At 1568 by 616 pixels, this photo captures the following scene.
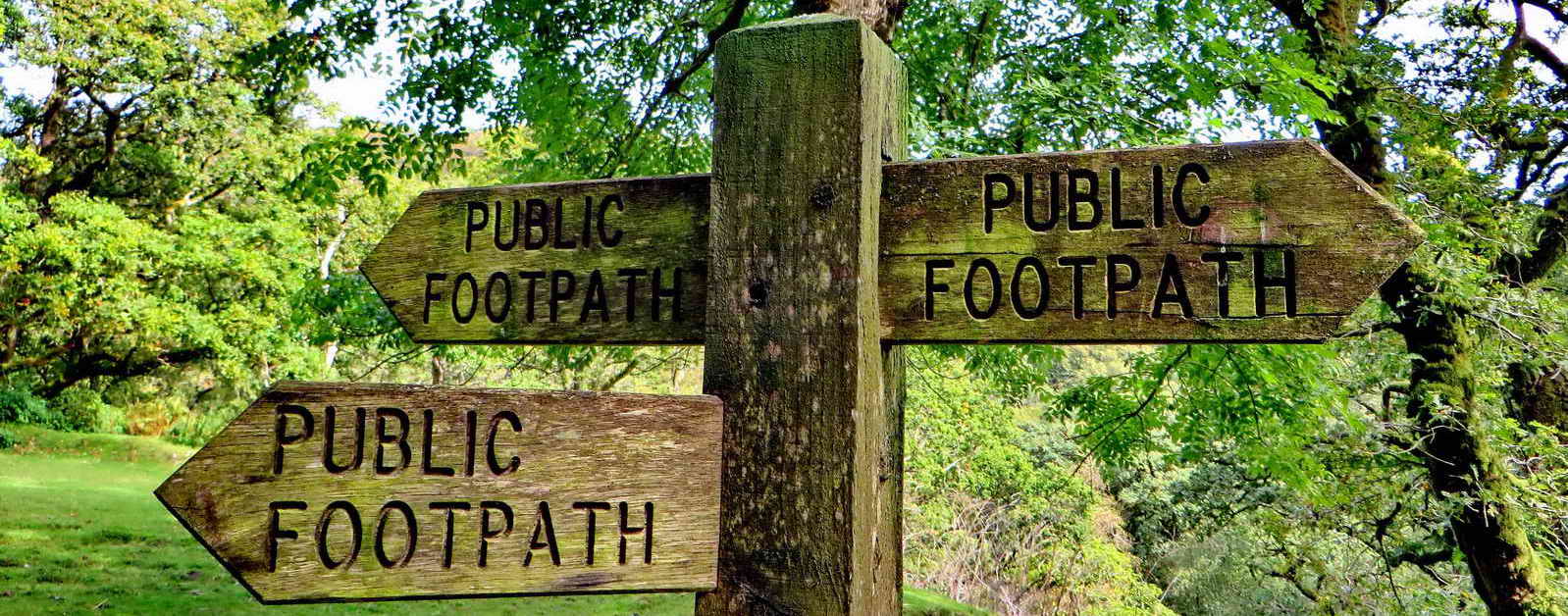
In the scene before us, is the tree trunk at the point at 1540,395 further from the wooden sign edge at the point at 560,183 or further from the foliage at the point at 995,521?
the wooden sign edge at the point at 560,183

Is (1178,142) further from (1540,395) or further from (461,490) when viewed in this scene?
(1540,395)

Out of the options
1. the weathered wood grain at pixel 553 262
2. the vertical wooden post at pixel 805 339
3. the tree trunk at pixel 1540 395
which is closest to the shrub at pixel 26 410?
the weathered wood grain at pixel 553 262

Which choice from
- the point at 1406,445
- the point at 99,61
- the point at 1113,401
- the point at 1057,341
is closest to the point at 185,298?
the point at 99,61

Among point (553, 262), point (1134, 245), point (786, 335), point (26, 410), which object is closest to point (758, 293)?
point (786, 335)

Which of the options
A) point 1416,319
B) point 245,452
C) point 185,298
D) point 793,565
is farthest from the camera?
point 185,298

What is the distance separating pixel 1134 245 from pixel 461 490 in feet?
3.37

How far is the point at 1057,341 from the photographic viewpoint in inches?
58.6

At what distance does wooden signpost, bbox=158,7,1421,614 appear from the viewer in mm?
1327

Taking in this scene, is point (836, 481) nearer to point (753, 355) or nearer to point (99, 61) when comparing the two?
point (753, 355)

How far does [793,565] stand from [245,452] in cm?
74

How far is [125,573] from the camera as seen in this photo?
25.6 ft

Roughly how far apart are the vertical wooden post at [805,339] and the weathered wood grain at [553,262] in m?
0.11

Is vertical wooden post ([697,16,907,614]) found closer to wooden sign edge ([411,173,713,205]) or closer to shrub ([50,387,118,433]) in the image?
wooden sign edge ([411,173,713,205])

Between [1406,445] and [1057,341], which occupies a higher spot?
[1057,341]
